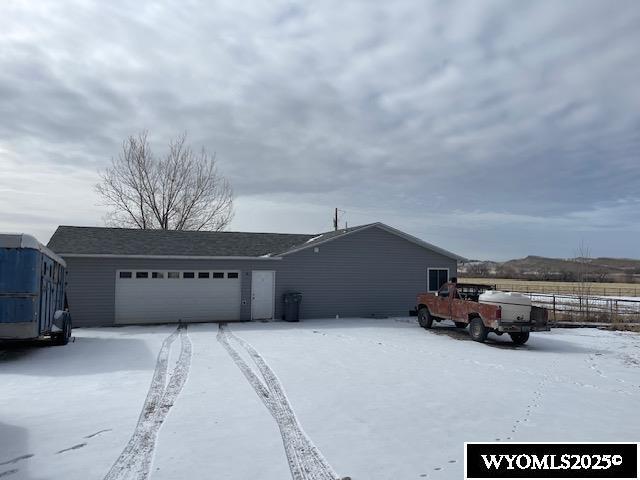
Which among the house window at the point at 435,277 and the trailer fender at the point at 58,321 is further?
the house window at the point at 435,277

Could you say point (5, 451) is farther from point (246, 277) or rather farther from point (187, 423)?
point (246, 277)

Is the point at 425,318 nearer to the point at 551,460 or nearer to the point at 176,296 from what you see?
the point at 176,296

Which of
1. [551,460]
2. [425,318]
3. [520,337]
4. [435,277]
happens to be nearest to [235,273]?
[425,318]

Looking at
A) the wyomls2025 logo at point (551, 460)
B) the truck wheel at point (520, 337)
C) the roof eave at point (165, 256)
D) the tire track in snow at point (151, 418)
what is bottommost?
the wyomls2025 logo at point (551, 460)

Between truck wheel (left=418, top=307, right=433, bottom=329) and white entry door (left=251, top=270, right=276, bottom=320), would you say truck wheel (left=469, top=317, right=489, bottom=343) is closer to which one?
truck wheel (left=418, top=307, right=433, bottom=329)

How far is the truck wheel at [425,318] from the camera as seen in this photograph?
17.4 m

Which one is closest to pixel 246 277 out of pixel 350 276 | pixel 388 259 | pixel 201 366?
pixel 350 276

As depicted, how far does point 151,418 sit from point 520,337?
37.7 ft

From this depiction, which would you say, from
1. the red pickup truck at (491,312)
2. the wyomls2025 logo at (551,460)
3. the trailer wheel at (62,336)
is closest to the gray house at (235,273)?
the trailer wheel at (62,336)

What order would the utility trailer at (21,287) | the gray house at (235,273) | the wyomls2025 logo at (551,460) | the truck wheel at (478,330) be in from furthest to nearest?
the gray house at (235,273) → the truck wheel at (478,330) → the utility trailer at (21,287) → the wyomls2025 logo at (551,460)

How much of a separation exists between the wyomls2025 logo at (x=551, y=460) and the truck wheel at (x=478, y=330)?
28.3 ft

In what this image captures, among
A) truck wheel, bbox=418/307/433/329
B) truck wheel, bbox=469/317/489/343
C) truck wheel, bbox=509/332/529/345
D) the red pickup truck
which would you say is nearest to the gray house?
truck wheel, bbox=418/307/433/329

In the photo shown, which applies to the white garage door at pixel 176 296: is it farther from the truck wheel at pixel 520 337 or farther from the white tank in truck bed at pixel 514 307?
the truck wheel at pixel 520 337

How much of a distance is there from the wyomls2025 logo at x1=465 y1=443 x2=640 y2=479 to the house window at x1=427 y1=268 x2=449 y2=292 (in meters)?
15.9
